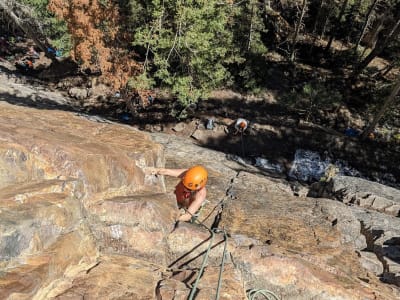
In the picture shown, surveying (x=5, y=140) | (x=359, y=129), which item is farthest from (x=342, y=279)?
(x=359, y=129)

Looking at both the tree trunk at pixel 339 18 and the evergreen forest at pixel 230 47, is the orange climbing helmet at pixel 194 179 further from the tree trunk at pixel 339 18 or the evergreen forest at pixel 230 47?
the tree trunk at pixel 339 18

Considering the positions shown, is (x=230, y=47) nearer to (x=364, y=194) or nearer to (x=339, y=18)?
(x=339, y=18)

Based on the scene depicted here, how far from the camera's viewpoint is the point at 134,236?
15.8ft

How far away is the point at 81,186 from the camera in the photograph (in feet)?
15.8

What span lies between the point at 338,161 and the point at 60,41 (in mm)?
16580

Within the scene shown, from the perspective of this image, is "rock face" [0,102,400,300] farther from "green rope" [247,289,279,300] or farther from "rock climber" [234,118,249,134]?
"rock climber" [234,118,249,134]

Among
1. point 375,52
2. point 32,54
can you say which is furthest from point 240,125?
point 32,54

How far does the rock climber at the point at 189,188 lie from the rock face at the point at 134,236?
0.31 meters

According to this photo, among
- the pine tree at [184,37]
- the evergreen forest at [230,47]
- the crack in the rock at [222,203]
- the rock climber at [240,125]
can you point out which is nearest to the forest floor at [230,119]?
the rock climber at [240,125]

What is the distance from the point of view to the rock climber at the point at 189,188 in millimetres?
6117

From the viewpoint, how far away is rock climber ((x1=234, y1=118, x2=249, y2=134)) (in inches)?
699

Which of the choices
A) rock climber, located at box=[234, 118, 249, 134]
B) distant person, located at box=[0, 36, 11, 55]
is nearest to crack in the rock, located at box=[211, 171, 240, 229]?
rock climber, located at box=[234, 118, 249, 134]

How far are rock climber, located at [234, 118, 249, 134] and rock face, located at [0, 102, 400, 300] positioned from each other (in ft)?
35.3

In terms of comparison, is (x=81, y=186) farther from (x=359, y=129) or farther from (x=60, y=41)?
(x=359, y=129)
